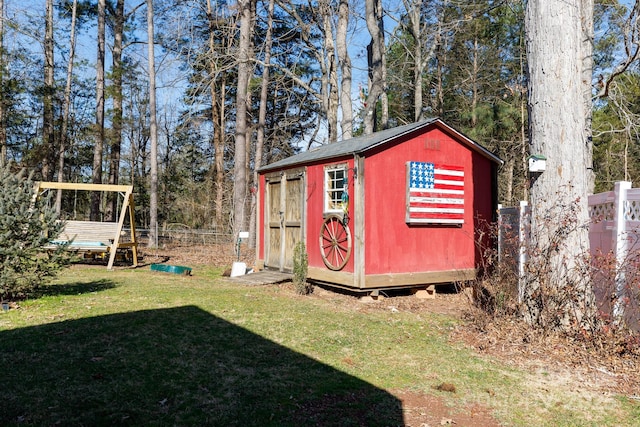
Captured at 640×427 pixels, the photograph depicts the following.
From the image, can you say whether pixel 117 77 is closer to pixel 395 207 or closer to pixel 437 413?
pixel 395 207

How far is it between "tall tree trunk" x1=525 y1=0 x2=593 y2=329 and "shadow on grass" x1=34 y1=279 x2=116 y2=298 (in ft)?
21.7

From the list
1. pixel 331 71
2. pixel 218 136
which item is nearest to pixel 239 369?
pixel 331 71

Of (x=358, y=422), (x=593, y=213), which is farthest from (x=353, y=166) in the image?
(x=358, y=422)

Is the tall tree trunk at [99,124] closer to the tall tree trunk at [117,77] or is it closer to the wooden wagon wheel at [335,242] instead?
the tall tree trunk at [117,77]

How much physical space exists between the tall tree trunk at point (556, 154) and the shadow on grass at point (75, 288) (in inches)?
260

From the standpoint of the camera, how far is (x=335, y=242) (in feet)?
26.8

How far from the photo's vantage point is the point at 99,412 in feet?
10.0

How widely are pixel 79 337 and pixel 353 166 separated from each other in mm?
4795

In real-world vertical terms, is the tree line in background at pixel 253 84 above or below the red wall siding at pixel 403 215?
above

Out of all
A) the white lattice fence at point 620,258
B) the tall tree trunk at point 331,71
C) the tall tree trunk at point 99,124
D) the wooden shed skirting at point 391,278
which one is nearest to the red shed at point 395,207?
the wooden shed skirting at point 391,278

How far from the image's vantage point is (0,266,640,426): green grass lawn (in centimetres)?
319

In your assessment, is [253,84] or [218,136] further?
[218,136]

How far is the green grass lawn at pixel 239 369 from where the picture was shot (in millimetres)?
3191

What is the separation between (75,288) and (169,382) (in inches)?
192
